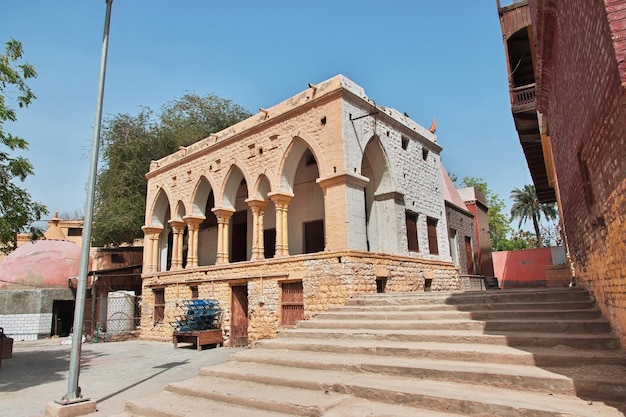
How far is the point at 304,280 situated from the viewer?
37.1 ft

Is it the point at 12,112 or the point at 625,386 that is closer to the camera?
the point at 625,386

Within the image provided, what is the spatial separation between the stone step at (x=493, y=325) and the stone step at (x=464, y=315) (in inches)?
9.6

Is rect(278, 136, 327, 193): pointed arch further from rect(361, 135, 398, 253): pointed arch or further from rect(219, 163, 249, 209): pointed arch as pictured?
Answer: rect(219, 163, 249, 209): pointed arch

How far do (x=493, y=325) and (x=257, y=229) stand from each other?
28.9ft

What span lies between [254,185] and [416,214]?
5469mm

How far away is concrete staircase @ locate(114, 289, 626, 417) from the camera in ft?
13.4

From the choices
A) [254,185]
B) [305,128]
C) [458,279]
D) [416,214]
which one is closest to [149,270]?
[254,185]

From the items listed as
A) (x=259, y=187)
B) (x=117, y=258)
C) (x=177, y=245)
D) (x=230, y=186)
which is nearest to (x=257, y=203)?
(x=259, y=187)

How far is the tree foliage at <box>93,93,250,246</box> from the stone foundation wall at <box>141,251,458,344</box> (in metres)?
7.69

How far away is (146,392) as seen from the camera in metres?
7.12

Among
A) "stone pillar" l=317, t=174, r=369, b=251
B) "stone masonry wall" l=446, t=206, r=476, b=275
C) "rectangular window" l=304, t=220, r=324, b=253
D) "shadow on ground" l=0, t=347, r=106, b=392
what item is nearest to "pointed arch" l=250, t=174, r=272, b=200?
"rectangular window" l=304, t=220, r=324, b=253

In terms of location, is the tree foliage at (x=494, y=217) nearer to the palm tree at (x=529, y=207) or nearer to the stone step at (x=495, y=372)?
the palm tree at (x=529, y=207)

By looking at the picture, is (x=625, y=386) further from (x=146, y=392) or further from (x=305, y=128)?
(x=305, y=128)

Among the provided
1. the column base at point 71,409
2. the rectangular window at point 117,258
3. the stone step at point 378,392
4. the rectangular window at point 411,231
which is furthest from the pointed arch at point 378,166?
the rectangular window at point 117,258
